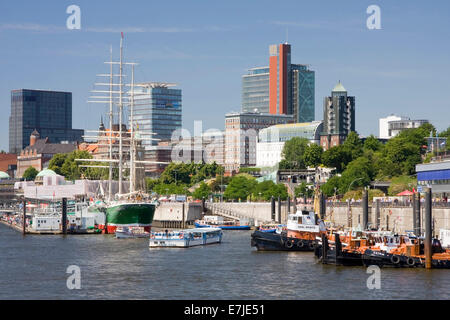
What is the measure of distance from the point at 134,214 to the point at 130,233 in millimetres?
7373

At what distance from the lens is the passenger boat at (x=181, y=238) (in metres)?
112

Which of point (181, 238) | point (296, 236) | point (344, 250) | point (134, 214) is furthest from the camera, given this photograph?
point (134, 214)

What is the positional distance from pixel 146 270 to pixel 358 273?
18697mm

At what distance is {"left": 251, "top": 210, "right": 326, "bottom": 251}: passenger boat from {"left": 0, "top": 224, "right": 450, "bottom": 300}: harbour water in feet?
5.04

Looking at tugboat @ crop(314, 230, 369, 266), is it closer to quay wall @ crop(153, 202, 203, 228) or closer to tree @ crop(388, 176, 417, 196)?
tree @ crop(388, 176, 417, 196)

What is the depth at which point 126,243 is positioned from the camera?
121438 mm

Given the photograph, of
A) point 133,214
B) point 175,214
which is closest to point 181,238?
point 133,214

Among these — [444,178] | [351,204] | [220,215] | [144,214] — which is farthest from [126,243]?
[220,215]

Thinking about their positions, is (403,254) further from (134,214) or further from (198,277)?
(134,214)

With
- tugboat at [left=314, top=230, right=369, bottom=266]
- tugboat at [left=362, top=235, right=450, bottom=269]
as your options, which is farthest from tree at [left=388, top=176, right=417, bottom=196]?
tugboat at [left=362, top=235, right=450, bottom=269]

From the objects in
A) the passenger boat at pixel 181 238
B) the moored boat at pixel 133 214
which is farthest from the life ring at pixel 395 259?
the moored boat at pixel 133 214

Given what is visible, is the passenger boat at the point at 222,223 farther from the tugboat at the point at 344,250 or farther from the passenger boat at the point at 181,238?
the tugboat at the point at 344,250

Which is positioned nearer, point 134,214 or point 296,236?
point 296,236

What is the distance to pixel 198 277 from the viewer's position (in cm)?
7688
